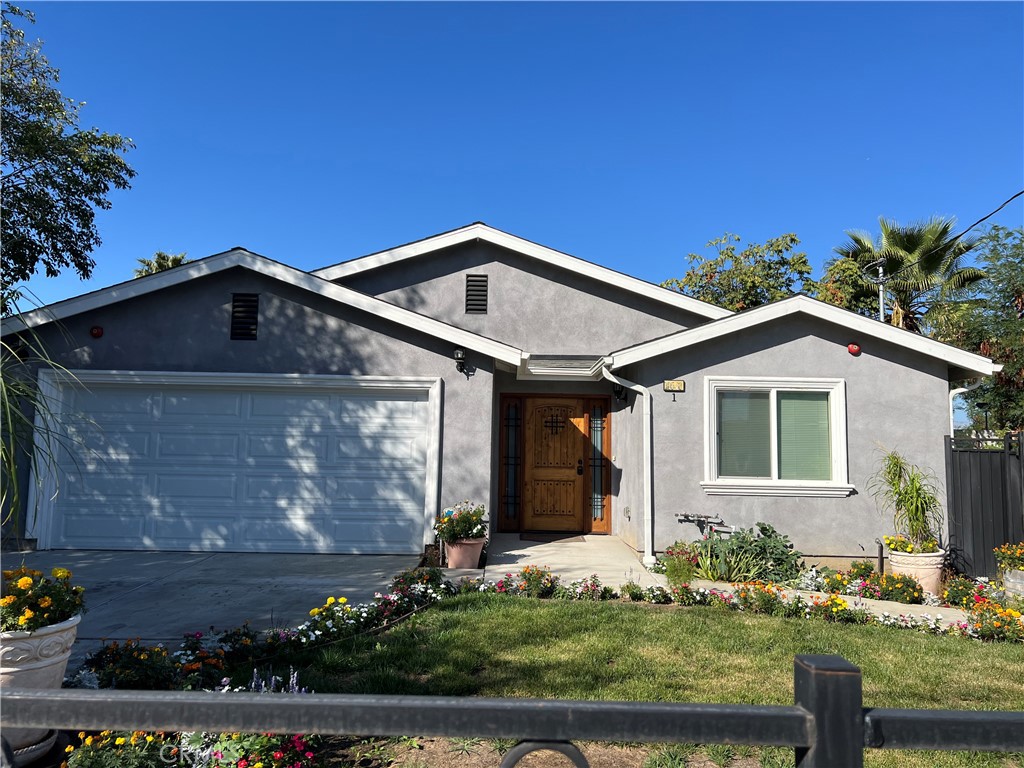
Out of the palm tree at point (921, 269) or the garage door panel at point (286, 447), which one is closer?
the garage door panel at point (286, 447)

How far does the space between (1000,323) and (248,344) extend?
17.6 metres

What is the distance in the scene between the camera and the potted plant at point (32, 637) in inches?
121

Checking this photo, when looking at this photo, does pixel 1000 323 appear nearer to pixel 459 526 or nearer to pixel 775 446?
pixel 775 446

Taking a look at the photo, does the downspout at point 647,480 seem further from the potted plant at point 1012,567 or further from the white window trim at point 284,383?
the potted plant at point 1012,567


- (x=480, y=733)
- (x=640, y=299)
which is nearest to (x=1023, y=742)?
(x=480, y=733)

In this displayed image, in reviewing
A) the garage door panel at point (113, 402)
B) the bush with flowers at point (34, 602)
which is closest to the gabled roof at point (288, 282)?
the garage door panel at point (113, 402)

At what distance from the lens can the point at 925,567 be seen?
7648 millimetres

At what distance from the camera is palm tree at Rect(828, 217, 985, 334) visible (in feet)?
59.6

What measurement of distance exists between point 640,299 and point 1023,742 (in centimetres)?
1077

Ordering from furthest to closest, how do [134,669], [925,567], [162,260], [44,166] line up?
[162,260] < [44,166] < [925,567] < [134,669]

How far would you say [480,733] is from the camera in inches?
48.6

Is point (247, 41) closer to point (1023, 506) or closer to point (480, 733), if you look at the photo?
point (480, 733)

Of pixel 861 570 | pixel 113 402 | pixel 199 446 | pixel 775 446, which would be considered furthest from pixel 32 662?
pixel 861 570

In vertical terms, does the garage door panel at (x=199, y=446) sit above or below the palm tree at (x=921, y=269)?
below
